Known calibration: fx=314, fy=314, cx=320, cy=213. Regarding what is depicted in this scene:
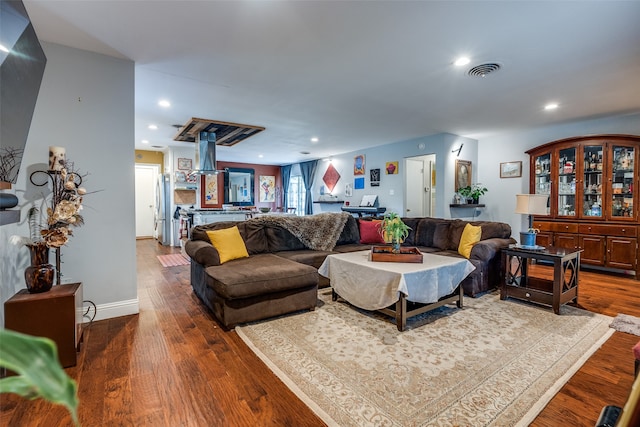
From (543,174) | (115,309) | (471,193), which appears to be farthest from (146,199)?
(543,174)

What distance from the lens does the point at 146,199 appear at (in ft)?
27.3

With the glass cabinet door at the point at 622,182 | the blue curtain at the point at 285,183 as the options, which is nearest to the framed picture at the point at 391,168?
the glass cabinet door at the point at 622,182

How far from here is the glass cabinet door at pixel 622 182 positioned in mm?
4422

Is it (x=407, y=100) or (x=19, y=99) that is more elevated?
(x=407, y=100)

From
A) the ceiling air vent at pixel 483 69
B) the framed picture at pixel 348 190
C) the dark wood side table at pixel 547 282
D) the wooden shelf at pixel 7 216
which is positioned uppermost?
the ceiling air vent at pixel 483 69

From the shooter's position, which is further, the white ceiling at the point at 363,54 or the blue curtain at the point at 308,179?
the blue curtain at the point at 308,179

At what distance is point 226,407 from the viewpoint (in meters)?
1.68

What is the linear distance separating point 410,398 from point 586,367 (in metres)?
1.30

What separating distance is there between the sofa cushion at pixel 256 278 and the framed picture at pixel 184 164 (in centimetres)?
493

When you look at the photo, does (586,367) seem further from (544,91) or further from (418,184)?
(418,184)

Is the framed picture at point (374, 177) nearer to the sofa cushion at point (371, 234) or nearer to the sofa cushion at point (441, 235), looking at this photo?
the sofa cushion at point (371, 234)

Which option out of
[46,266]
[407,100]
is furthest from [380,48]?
[46,266]

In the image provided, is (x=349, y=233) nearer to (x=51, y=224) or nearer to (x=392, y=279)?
(x=392, y=279)

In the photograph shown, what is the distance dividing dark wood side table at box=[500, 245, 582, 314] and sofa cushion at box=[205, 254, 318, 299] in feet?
7.00
